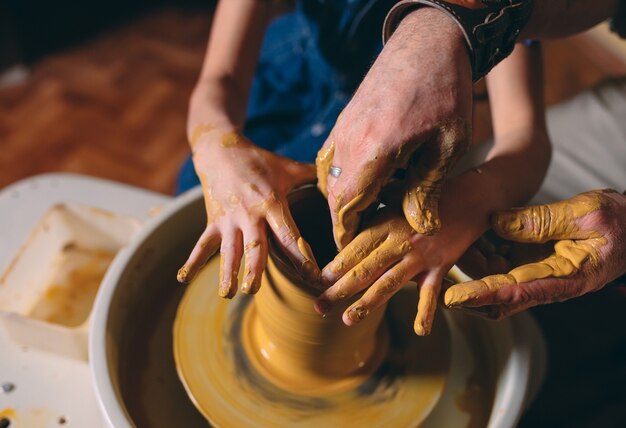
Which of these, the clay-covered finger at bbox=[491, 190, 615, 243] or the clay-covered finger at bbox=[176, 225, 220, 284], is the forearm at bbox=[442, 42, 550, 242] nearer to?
the clay-covered finger at bbox=[491, 190, 615, 243]

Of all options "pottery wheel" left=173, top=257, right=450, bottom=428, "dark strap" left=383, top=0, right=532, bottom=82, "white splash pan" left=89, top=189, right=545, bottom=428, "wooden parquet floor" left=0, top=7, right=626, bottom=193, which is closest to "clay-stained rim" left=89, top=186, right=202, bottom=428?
"white splash pan" left=89, top=189, right=545, bottom=428

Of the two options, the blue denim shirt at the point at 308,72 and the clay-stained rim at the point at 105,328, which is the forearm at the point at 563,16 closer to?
the blue denim shirt at the point at 308,72

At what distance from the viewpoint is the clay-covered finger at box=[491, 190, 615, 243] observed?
0.73 m

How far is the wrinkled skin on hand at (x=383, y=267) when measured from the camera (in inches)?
28.2

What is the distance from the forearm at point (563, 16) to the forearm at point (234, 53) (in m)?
0.50

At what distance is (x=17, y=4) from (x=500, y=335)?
7.28 ft

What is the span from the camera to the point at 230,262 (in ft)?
2.49

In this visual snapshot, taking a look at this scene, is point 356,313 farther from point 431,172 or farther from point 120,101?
point 120,101

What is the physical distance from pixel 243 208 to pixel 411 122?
0.26 m

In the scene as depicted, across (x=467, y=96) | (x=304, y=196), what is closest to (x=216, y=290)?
(x=304, y=196)

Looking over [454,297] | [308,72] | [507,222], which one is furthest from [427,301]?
[308,72]

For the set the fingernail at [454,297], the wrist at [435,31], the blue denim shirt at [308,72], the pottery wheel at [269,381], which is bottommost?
the pottery wheel at [269,381]

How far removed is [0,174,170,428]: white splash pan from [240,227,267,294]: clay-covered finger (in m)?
0.34

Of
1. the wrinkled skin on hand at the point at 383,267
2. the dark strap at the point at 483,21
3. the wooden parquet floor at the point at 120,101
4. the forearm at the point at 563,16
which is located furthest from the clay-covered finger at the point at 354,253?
the wooden parquet floor at the point at 120,101
